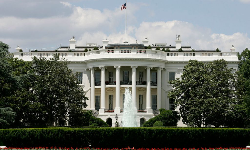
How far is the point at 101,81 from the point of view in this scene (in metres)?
65.7

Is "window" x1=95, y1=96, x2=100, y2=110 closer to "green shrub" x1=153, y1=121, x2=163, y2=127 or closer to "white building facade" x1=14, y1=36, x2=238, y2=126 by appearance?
"white building facade" x1=14, y1=36, x2=238, y2=126

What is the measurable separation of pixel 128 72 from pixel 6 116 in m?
24.6

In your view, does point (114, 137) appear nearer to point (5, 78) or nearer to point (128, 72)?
point (5, 78)

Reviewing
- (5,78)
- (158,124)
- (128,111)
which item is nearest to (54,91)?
(5,78)

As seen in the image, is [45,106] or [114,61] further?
[114,61]

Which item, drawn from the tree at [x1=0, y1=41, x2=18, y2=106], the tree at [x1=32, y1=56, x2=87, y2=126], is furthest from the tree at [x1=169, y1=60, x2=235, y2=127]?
the tree at [x1=0, y1=41, x2=18, y2=106]

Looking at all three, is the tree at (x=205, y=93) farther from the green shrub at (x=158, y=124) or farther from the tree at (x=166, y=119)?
the green shrub at (x=158, y=124)

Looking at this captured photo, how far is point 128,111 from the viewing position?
62562mm

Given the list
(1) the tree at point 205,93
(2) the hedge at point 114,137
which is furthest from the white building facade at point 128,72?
(2) the hedge at point 114,137

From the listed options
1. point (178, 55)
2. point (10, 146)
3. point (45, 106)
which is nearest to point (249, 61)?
point (178, 55)

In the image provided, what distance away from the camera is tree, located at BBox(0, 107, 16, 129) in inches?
1809

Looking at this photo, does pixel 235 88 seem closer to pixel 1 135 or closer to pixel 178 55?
pixel 178 55

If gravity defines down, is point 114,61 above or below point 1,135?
above

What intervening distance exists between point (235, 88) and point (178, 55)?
12.8 m
